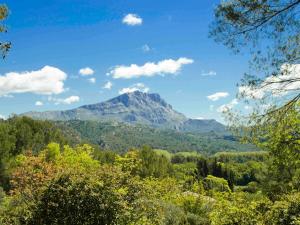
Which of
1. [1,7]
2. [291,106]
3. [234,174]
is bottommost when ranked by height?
[234,174]

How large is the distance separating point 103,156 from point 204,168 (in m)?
35.1

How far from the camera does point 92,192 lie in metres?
14.8

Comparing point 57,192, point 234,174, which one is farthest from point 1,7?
point 234,174

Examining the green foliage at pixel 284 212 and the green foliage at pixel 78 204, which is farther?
the green foliage at pixel 78 204

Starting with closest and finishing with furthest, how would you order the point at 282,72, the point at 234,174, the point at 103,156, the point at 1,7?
the point at 282,72
the point at 1,7
the point at 103,156
the point at 234,174

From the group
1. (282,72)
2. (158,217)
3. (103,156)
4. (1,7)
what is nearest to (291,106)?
(282,72)

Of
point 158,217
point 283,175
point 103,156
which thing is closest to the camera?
point 158,217

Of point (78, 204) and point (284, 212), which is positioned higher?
point (78, 204)

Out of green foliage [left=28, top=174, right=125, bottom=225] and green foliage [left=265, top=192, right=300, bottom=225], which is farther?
green foliage [left=28, top=174, right=125, bottom=225]

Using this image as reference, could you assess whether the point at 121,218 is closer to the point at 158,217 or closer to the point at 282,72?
the point at 158,217

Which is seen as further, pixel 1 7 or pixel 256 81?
pixel 1 7

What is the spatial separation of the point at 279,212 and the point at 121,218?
5.85 m

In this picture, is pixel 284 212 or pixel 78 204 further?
pixel 78 204

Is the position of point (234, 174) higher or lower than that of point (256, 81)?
lower
